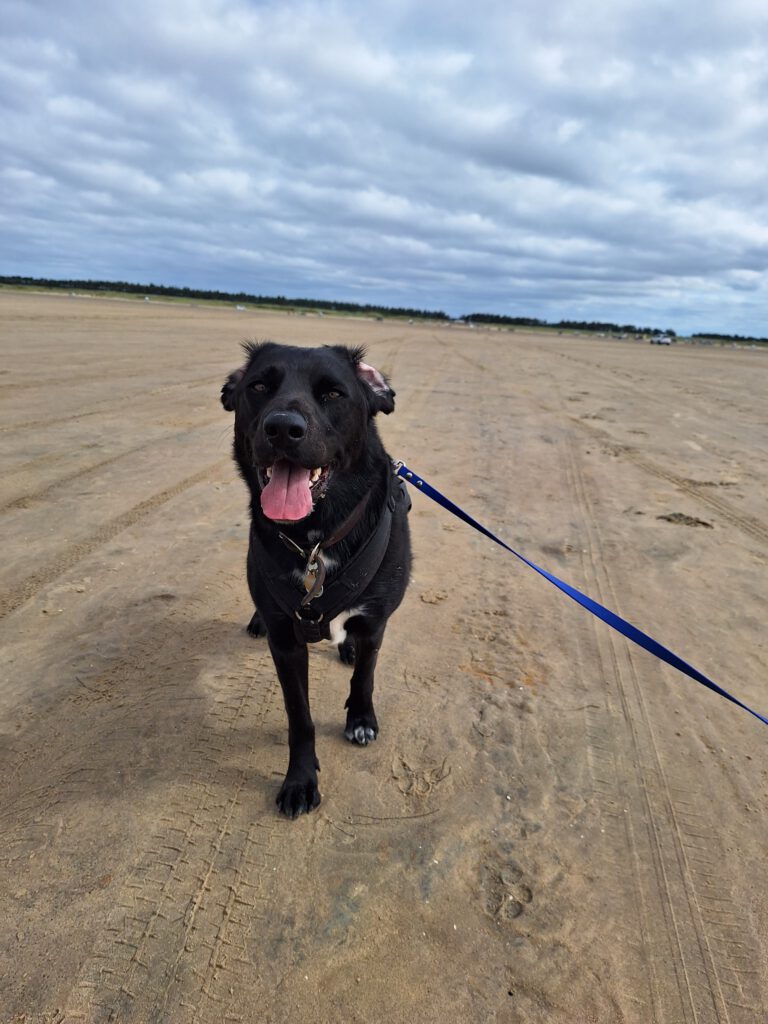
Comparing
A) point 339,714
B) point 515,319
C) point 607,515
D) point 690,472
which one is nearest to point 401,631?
point 339,714

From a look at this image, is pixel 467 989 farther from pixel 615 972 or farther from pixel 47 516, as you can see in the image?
pixel 47 516

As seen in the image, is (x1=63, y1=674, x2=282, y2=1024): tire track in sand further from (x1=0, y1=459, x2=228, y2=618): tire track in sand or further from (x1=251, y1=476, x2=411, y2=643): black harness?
(x1=0, y1=459, x2=228, y2=618): tire track in sand

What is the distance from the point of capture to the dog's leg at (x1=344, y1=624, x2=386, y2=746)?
8.91 ft

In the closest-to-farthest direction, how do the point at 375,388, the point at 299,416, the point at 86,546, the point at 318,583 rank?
the point at 299,416 < the point at 318,583 < the point at 375,388 < the point at 86,546

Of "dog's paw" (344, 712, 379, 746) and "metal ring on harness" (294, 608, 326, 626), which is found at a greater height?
"metal ring on harness" (294, 608, 326, 626)

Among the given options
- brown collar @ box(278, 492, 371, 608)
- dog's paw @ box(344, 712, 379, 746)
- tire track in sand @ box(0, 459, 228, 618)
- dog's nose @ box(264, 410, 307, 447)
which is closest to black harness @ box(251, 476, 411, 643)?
brown collar @ box(278, 492, 371, 608)

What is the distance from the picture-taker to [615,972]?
1.82 m

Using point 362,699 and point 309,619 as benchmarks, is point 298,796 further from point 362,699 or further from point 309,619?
point 309,619

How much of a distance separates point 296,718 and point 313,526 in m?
0.83

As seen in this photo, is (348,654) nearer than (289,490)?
No

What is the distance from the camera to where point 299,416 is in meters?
2.23

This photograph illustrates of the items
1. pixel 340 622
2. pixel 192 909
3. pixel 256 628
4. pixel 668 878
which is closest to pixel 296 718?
pixel 340 622

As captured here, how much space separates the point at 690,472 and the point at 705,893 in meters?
5.81

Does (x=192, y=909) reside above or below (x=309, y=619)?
below
